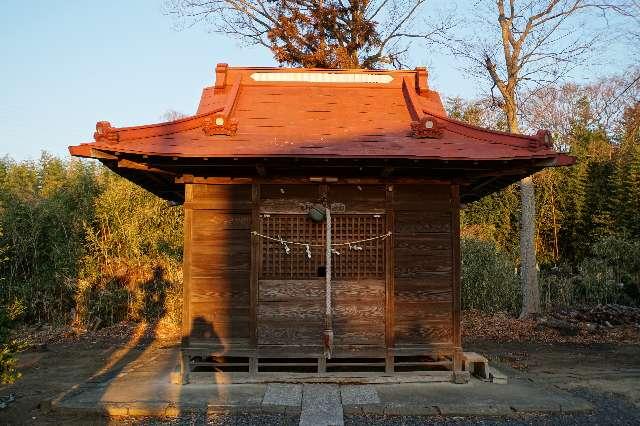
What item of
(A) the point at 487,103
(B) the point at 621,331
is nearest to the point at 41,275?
(A) the point at 487,103

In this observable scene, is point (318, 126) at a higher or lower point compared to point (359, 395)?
higher

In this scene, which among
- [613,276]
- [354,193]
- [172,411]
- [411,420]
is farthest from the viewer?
[613,276]

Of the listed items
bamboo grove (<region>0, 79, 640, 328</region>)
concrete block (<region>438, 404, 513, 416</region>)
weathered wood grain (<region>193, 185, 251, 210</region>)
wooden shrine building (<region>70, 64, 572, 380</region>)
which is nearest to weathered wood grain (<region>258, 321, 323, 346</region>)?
wooden shrine building (<region>70, 64, 572, 380</region>)

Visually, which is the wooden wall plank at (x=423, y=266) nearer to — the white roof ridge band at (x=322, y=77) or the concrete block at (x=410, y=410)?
the concrete block at (x=410, y=410)

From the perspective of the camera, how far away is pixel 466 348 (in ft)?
31.9

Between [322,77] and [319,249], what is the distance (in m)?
2.82

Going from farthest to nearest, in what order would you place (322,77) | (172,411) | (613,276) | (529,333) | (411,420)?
(613,276) → (529,333) → (322,77) → (172,411) → (411,420)

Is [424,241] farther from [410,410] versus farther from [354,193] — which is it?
[410,410]

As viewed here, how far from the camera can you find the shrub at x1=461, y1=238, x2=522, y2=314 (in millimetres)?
12727

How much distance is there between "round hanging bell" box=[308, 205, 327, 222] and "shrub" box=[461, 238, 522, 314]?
7734 millimetres

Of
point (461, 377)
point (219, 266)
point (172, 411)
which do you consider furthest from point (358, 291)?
point (172, 411)

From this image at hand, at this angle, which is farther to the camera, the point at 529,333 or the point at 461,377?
the point at 529,333

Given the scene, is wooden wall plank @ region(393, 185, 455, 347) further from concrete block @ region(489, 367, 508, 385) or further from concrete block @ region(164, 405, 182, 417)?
concrete block @ region(164, 405, 182, 417)

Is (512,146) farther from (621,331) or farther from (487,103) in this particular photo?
(487,103)
